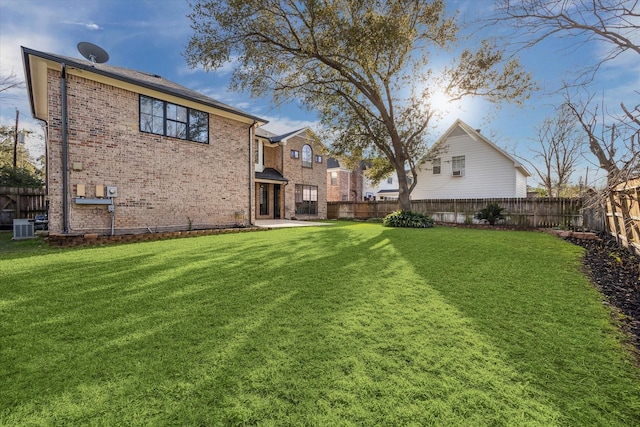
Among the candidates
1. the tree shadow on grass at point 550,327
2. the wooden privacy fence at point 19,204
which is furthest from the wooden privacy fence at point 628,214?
the wooden privacy fence at point 19,204

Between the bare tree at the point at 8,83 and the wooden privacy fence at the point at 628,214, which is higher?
the bare tree at the point at 8,83

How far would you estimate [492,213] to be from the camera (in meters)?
13.4

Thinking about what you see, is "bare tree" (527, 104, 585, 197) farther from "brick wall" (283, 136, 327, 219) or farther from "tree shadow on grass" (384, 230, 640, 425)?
"tree shadow on grass" (384, 230, 640, 425)

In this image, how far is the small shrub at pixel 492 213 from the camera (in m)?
13.3

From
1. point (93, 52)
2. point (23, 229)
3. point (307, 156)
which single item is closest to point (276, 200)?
point (307, 156)

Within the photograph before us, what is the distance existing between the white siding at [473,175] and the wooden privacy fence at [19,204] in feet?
71.0

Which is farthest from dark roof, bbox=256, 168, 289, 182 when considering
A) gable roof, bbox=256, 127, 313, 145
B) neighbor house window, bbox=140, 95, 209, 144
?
neighbor house window, bbox=140, 95, 209, 144

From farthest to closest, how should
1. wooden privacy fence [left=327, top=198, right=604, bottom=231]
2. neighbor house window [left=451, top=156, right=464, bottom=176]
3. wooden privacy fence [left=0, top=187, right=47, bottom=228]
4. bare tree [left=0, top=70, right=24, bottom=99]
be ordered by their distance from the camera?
neighbor house window [left=451, top=156, right=464, bottom=176], bare tree [left=0, top=70, right=24, bottom=99], wooden privacy fence [left=327, top=198, right=604, bottom=231], wooden privacy fence [left=0, top=187, right=47, bottom=228]

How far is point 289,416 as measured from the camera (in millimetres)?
1519

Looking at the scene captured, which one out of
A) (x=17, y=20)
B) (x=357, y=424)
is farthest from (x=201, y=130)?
(x=357, y=424)

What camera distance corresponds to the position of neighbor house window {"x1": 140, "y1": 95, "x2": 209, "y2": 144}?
908cm

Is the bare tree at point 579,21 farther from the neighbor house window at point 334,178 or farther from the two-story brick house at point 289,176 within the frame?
the neighbor house window at point 334,178

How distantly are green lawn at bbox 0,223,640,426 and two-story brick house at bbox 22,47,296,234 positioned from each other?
4.25 m

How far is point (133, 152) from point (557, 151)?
25.5 meters
